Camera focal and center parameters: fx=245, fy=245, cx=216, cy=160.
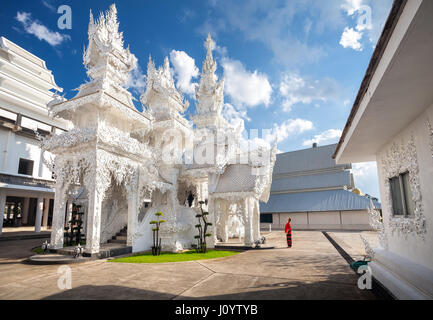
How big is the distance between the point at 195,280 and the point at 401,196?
4879 millimetres

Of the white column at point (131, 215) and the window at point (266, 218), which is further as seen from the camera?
the window at point (266, 218)

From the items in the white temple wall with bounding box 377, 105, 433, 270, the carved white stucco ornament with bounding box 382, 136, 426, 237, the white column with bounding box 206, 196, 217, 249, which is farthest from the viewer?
the white column with bounding box 206, 196, 217, 249

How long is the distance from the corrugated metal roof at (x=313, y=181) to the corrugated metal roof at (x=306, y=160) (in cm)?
89

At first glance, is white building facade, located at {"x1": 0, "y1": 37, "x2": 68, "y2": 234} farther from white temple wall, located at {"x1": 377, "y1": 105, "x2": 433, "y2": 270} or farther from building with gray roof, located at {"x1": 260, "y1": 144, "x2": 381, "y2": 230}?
building with gray roof, located at {"x1": 260, "y1": 144, "x2": 381, "y2": 230}

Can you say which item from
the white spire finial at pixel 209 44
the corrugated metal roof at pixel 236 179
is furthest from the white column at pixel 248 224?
the white spire finial at pixel 209 44

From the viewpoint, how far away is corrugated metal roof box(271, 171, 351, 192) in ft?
77.4

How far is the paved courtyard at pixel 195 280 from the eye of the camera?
4629mm

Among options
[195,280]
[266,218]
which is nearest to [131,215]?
[195,280]

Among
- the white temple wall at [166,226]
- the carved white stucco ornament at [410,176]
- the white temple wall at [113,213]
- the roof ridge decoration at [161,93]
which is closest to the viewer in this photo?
the carved white stucco ornament at [410,176]

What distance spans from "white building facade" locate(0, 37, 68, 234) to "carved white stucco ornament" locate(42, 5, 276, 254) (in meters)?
6.35

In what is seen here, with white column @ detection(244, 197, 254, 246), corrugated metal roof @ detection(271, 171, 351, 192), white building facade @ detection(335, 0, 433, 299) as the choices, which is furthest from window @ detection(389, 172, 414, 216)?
corrugated metal roof @ detection(271, 171, 351, 192)

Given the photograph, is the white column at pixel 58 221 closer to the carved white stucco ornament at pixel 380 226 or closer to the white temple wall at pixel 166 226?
the white temple wall at pixel 166 226
